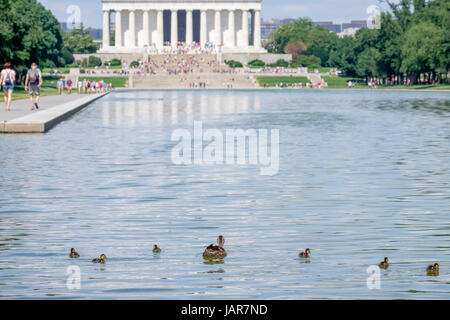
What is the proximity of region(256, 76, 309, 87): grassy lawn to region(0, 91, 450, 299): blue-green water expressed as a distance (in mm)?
121974

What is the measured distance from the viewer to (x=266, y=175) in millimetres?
24438

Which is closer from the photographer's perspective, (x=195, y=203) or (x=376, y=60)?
(x=195, y=203)

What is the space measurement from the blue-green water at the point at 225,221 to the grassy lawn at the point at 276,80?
121974mm

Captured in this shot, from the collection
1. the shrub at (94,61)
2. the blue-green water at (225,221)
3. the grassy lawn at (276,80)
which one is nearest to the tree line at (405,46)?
the grassy lawn at (276,80)

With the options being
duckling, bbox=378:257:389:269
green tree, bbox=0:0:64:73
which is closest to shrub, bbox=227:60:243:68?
green tree, bbox=0:0:64:73

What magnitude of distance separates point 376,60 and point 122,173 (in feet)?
404

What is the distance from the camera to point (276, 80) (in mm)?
159625

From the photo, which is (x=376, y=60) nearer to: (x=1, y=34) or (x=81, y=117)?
(x=1, y=34)

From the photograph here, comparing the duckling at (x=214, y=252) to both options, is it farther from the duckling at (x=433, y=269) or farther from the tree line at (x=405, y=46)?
the tree line at (x=405, y=46)

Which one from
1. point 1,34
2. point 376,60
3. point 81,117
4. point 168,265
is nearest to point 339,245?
point 168,265

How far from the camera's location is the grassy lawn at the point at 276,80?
511ft

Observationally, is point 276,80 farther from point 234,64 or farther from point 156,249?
point 156,249

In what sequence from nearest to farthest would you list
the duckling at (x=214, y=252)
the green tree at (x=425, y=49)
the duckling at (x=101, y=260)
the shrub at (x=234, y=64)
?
the duckling at (x=101, y=260), the duckling at (x=214, y=252), the green tree at (x=425, y=49), the shrub at (x=234, y=64)

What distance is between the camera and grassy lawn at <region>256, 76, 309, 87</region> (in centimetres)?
15573
